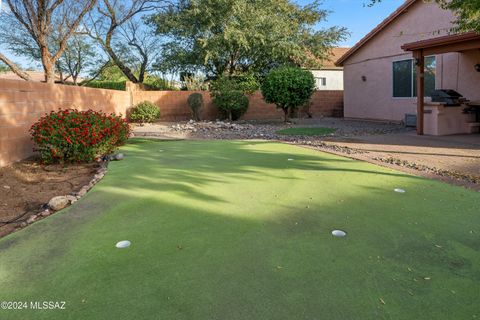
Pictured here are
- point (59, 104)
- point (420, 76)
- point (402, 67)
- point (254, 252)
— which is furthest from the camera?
point (402, 67)

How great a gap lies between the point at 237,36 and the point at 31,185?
16.3 metres

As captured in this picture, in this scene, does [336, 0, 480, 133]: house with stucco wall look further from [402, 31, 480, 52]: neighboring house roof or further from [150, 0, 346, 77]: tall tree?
[150, 0, 346, 77]: tall tree

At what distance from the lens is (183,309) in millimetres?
2502

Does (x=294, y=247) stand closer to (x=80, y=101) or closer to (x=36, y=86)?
(x=36, y=86)

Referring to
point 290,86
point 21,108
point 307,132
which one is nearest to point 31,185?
point 21,108

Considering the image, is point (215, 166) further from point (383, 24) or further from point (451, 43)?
point (383, 24)

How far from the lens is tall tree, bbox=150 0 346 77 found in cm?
2089

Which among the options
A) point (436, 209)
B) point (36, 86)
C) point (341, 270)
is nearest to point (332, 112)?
point (36, 86)

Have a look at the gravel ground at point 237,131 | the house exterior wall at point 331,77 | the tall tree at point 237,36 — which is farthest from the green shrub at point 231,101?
the house exterior wall at point 331,77

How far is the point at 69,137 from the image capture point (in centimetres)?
730

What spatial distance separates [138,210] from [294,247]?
6.67ft

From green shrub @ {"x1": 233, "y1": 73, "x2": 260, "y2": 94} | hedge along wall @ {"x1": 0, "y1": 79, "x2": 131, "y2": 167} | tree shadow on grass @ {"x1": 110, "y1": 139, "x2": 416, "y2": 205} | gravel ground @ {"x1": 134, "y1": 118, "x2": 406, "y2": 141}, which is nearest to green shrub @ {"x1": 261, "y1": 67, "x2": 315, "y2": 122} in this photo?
gravel ground @ {"x1": 134, "y1": 118, "x2": 406, "y2": 141}

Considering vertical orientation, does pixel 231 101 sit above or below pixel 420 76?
below

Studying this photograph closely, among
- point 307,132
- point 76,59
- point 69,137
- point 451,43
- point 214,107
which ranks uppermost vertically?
point 76,59
